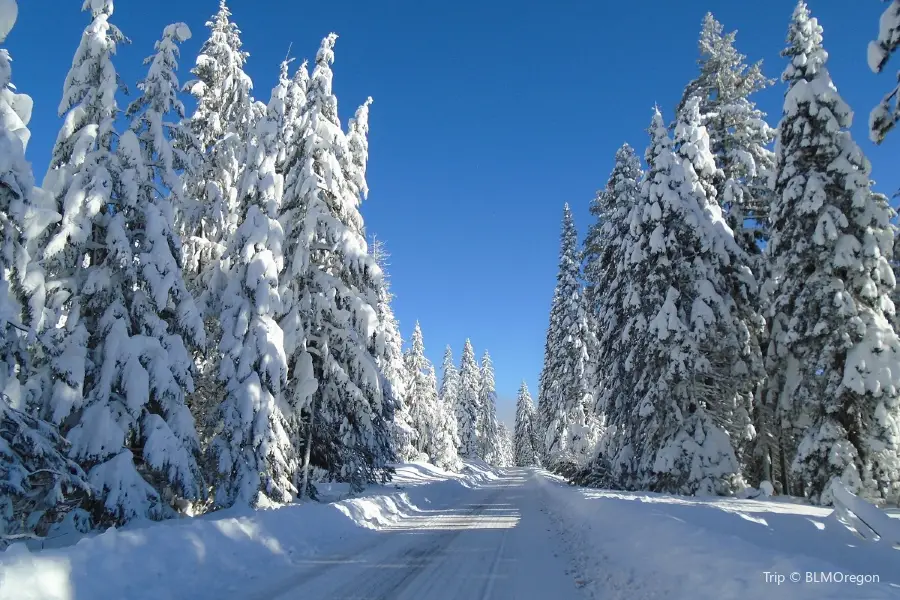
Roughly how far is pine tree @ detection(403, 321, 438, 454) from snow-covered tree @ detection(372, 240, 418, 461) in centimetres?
151

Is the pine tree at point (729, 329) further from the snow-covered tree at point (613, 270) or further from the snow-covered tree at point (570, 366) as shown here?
the snow-covered tree at point (570, 366)

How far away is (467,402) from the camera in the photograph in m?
77.5

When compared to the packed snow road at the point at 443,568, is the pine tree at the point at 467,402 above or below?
above

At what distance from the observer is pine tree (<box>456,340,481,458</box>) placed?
252ft

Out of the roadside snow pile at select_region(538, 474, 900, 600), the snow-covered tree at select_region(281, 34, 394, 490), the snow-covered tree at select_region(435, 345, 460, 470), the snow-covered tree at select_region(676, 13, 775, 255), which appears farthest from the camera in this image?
the snow-covered tree at select_region(435, 345, 460, 470)

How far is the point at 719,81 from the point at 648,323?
1199 cm

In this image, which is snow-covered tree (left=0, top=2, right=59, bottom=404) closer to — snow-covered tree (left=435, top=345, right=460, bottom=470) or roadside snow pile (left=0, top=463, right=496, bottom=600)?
roadside snow pile (left=0, top=463, right=496, bottom=600)

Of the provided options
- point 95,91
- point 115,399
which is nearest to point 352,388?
point 115,399

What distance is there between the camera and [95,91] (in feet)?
39.4

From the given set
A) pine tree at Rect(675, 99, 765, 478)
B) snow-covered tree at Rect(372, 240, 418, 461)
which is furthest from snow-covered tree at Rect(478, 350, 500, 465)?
pine tree at Rect(675, 99, 765, 478)

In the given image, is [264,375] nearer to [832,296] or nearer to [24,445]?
[24,445]

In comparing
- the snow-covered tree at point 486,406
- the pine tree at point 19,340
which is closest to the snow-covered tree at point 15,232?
the pine tree at point 19,340

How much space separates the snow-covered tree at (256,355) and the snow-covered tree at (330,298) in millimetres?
1109

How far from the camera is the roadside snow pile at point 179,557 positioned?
568cm
